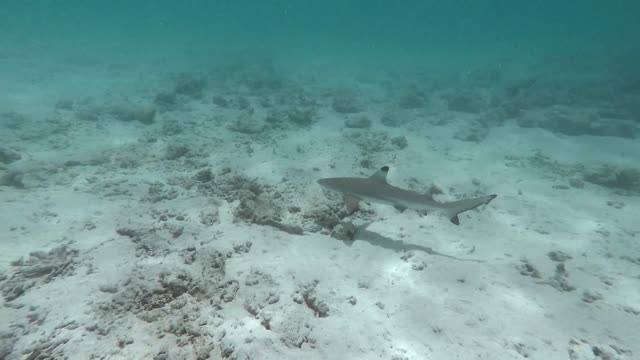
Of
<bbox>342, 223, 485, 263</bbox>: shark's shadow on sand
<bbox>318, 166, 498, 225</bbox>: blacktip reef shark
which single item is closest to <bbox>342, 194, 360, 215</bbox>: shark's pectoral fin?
<bbox>318, 166, 498, 225</bbox>: blacktip reef shark

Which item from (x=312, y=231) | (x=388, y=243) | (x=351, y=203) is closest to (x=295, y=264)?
(x=312, y=231)

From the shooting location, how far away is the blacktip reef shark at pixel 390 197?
5.92 metres

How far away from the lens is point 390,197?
624 centimetres

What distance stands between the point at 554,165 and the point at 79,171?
14172mm

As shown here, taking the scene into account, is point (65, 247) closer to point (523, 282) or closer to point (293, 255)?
point (293, 255)

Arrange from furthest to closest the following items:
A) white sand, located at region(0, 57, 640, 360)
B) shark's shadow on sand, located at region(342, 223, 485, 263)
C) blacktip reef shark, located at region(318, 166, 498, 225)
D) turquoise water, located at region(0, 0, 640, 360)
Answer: shark's shadow on sand, located at region(342, 223, 485, 263), blacktip reef shark, located at region(318, 166, 498, 225), turquoise water, located at region(0, 0, 640, 360), white sand, located at region(0, 57, 640, 360)

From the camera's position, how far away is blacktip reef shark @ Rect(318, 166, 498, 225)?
233 inches

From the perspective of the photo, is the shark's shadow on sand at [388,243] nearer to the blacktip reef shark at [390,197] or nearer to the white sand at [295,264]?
the white sand at [295,264]

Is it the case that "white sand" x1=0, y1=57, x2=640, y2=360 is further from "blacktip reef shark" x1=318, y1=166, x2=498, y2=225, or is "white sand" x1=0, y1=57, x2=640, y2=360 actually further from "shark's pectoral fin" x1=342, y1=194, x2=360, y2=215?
"blacktip reef shark" x1=318, y1=166, x2=498, y2=225

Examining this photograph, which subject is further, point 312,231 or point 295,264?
point 312,231

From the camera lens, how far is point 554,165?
1199cm

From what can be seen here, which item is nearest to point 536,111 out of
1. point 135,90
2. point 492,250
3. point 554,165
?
point 554,165

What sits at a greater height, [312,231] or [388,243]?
[312,231]

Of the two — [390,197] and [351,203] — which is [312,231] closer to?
[351,203]
